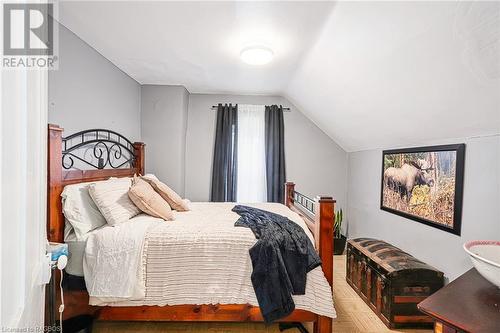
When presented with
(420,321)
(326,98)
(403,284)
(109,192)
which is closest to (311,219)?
(403,284)

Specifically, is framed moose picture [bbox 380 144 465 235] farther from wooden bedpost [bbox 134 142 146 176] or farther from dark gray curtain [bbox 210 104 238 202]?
wooden bedpost [bbox 134 142 146 176]

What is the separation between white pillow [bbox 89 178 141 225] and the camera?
1.95 m

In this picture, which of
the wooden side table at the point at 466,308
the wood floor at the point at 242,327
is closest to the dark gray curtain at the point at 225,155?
the wood floor at the point at 242,327

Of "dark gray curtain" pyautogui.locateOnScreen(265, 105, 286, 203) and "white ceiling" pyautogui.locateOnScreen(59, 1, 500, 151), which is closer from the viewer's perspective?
"white ceiling" pyautogui.locateOnScreen(59, 1, 500, 151)

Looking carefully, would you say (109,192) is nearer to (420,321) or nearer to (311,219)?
(311,219)

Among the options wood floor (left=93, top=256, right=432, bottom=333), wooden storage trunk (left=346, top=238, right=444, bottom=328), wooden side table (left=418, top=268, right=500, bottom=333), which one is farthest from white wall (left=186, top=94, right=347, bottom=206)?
wooden side table (left=418, top=268, right=500, bottom=333)

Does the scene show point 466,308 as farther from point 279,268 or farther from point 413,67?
point 413,67

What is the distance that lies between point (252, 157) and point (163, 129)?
146 centimetres

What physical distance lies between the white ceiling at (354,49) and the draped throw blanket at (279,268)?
1517 millimetres

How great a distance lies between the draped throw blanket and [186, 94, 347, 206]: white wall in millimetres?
2400

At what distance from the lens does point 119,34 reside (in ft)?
7.38

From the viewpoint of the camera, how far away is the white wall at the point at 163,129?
3.70 m

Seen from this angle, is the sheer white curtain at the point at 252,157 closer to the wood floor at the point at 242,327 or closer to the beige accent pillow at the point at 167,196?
the beige accent pillow at the point at 167,196
